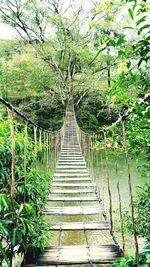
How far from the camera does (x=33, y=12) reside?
9906 millimetres

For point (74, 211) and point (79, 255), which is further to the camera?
point (74, 211)

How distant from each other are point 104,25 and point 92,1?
1.32 meters

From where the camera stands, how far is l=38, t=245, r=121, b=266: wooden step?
1266 mm

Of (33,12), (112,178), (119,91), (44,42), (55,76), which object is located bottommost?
(112,178)

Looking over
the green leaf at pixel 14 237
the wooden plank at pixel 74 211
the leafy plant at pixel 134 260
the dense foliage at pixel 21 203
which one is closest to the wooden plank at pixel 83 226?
the wooden plank at pixel 74 211

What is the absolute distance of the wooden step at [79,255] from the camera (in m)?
1.27

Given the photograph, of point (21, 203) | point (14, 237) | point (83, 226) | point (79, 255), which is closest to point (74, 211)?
point (83, 226)

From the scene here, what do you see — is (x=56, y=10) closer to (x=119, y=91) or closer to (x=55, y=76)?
(x=55, y=76)

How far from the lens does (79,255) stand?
1338 mm

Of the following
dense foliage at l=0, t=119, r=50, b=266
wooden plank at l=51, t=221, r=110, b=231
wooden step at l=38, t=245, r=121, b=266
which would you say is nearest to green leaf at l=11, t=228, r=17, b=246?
dense foliage at l=0, t=119, r=50, b=266

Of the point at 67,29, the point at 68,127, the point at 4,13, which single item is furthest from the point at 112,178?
the point at 4,13

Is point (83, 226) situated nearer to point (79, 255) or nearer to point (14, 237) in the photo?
point (79, 255)

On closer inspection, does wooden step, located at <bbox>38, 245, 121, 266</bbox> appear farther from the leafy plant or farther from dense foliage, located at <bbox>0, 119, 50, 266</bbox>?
the leafy plant

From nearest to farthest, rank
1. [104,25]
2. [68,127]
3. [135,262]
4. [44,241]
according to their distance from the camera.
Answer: [135,262]
[44,241]
[68,127]
[104,25]
